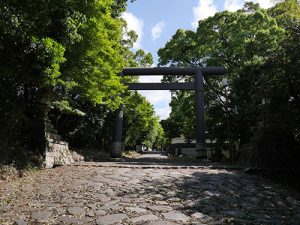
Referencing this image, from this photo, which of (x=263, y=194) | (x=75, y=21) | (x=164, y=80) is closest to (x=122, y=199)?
(x=263, y=194)

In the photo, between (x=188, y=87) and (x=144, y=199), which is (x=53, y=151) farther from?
(x=188, y=87)

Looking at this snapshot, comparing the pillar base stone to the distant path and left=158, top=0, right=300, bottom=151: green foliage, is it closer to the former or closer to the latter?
left=158, top=0, right=300, bottom=151: green foliage

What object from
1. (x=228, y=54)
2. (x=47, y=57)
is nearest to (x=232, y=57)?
(x=228, y=54)

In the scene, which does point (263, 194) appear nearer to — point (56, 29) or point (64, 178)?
point (64, 178)

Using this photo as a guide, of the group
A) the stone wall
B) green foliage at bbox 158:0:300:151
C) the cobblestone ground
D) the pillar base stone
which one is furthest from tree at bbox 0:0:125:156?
the pillar base stone

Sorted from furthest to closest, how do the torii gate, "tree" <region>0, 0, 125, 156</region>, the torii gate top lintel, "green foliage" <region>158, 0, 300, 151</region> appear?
the torii gate top lintel, the torii gate, "green foliage" <region>158, 0, 300, 151</region>, "tree" <region>0, 0, 125, 156</region>

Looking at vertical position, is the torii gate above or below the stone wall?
above

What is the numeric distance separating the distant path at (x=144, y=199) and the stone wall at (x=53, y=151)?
4.13 feet

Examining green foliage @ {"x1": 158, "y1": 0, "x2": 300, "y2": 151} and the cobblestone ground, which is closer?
the cobblestone ground

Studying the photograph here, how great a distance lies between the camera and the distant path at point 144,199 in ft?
16.8

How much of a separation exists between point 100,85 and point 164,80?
11469mm

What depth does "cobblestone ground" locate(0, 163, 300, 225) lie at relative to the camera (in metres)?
5.11

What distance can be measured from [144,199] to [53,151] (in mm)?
5522

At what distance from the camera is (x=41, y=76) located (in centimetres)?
772
